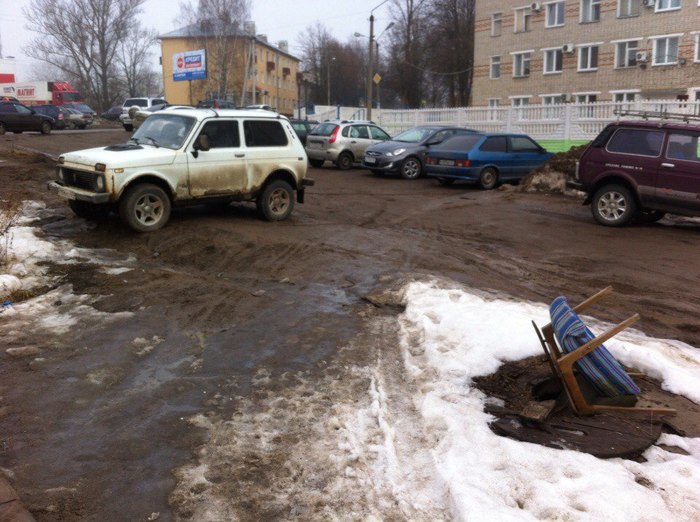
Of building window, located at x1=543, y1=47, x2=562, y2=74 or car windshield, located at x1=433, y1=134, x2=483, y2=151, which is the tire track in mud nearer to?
car windshield, located at x1=433, y1=134, x2=483, y2=151

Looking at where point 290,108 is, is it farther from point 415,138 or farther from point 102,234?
point 102,234

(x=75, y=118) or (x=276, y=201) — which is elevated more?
(x=75, y=118)

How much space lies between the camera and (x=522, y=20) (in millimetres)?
43031

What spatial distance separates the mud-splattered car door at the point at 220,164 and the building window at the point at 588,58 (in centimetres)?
3523

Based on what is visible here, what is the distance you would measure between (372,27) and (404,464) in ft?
106

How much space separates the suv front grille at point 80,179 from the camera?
8633 mm

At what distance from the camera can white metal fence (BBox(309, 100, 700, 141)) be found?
63.8 ft

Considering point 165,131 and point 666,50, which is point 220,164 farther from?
point 666,50

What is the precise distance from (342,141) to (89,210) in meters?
12.7

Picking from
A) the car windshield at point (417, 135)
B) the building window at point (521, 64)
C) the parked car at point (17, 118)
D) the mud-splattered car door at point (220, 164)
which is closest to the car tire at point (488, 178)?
the car windshield at point (417, 135)

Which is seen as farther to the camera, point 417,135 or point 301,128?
point 301,128

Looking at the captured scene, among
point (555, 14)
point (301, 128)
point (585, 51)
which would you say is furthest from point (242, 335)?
point (555, 14)

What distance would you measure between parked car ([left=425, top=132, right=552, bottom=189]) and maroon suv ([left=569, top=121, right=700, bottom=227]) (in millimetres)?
4987

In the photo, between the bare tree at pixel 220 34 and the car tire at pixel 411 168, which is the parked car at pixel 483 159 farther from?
the bare tree at pixel 220 34
